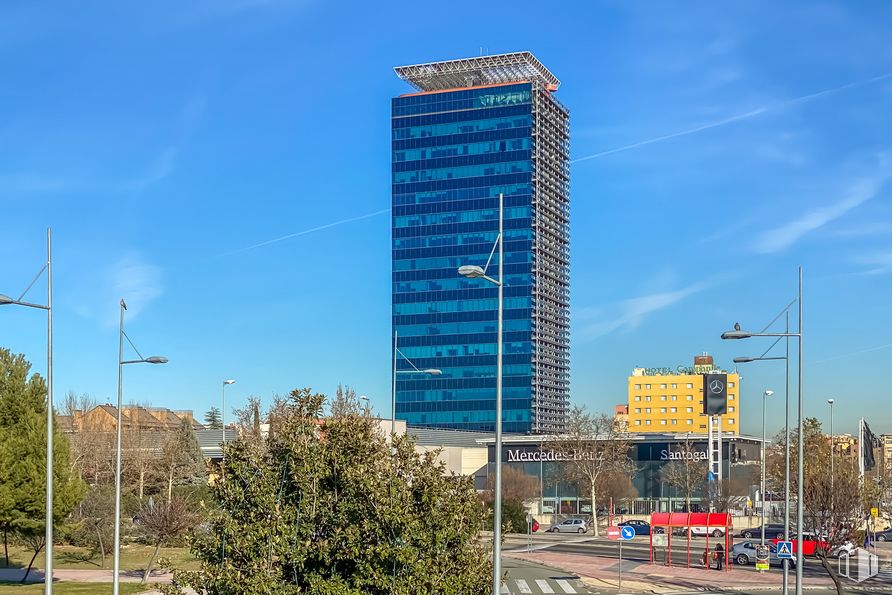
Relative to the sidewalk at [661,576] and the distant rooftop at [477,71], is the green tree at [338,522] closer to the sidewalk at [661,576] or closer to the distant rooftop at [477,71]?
the sidewalk at [661,576]

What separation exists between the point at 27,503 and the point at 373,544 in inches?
969

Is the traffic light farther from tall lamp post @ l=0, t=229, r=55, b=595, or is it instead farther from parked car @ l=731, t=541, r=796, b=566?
tall lamp post @ l=0, t=229, r=55, b=595

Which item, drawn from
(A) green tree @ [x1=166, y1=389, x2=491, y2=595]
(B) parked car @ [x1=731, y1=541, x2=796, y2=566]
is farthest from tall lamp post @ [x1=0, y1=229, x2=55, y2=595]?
(B) parked car @ [x1=731, y1=541, x2=796, y2=566]

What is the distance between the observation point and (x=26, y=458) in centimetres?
3859

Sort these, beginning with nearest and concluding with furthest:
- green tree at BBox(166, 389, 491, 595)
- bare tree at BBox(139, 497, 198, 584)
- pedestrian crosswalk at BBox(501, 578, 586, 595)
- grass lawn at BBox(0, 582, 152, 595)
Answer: green tree at BBox(166, 389, 491, 595) → grass lawn at BBox(0, 582, 152, 595) → pedestrian crosswalk at BBox(501, 578, 586, 595) → bare tree at BBox(139, 497, 198, 584)

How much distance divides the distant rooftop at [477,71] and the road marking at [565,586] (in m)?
149

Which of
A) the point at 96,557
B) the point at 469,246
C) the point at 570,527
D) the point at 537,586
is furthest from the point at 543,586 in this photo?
the point at 469,246

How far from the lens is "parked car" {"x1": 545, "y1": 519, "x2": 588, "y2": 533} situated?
86438 millimetres

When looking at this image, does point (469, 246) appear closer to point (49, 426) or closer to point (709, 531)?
point (709, 531)

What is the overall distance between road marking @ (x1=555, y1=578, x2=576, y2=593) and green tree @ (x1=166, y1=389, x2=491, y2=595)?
23148 millimetres

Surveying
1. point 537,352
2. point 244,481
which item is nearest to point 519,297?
point 537,352

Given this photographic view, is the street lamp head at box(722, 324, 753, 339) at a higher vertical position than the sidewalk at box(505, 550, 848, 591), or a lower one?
higher

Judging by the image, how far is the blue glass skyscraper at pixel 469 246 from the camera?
177 metres

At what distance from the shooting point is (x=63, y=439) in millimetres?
41500
